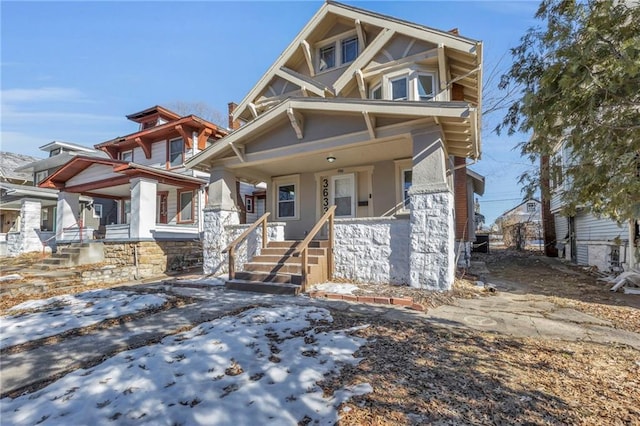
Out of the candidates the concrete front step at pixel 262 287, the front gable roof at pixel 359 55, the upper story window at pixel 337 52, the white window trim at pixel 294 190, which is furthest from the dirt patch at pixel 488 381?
the upper story window at pixel 337 52

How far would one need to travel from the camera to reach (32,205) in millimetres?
15227

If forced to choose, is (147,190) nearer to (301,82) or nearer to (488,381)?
(301,82)

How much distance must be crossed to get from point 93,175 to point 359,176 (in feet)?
35.6

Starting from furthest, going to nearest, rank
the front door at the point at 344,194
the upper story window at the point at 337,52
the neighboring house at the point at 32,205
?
the neighboring house at the point at 32,205
the upper story window at the point at 337,52
the front door at the point at 344,194

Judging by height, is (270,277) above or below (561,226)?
below

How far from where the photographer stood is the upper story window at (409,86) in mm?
8883

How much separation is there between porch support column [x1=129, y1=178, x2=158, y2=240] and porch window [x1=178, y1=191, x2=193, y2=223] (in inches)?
143

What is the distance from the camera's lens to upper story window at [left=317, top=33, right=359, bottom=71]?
10367 millimetres

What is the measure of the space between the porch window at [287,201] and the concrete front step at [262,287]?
3799 millimetres

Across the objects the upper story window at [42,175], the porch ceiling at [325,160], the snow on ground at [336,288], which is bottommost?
the snow on ground at [336,288]

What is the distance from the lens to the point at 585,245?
1209 cm

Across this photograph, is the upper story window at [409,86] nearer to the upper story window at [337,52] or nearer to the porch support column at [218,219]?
the upper story window at [337,52]

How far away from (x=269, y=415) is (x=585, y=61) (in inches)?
184

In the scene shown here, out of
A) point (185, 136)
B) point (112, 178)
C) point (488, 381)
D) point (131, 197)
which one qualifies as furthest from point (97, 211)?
point (488, 381)
